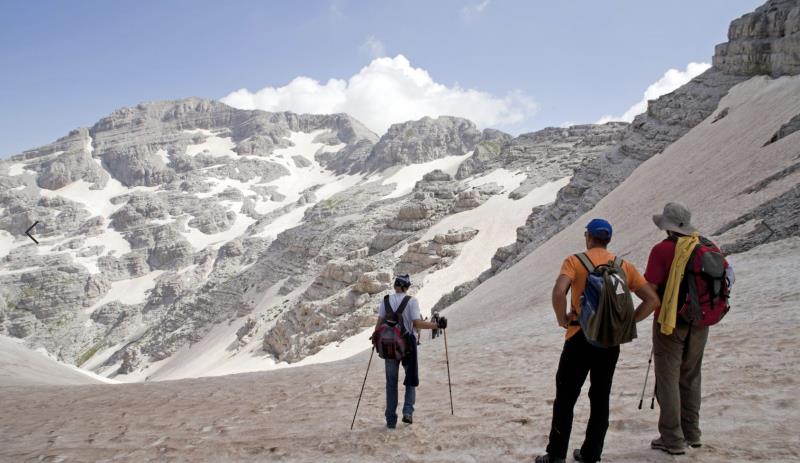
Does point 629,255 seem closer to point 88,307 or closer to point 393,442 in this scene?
point 393,442

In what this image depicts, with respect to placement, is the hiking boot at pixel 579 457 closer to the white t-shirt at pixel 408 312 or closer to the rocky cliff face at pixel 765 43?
the white t-shirt at pixel 408 312

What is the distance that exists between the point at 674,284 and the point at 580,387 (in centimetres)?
121

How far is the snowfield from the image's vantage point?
5.23 metres

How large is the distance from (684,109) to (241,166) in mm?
162467

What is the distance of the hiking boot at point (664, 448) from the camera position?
4453mm

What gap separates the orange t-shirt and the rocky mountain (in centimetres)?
3051

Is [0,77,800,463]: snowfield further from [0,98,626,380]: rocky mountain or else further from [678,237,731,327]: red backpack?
[0,98,626,380]: rocky mountain

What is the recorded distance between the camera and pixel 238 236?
422ft

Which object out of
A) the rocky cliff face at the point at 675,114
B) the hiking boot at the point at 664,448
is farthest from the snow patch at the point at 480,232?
the hiking boot at the point at 664,448

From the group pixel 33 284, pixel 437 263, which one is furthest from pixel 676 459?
pixel 33 284

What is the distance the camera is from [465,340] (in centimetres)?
1469

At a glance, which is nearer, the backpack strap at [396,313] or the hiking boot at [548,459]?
the hiking boot at [548,459]

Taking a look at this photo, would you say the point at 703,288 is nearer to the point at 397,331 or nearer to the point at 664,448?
the point at 664,448

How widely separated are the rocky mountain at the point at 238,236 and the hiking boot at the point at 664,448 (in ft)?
98.7
